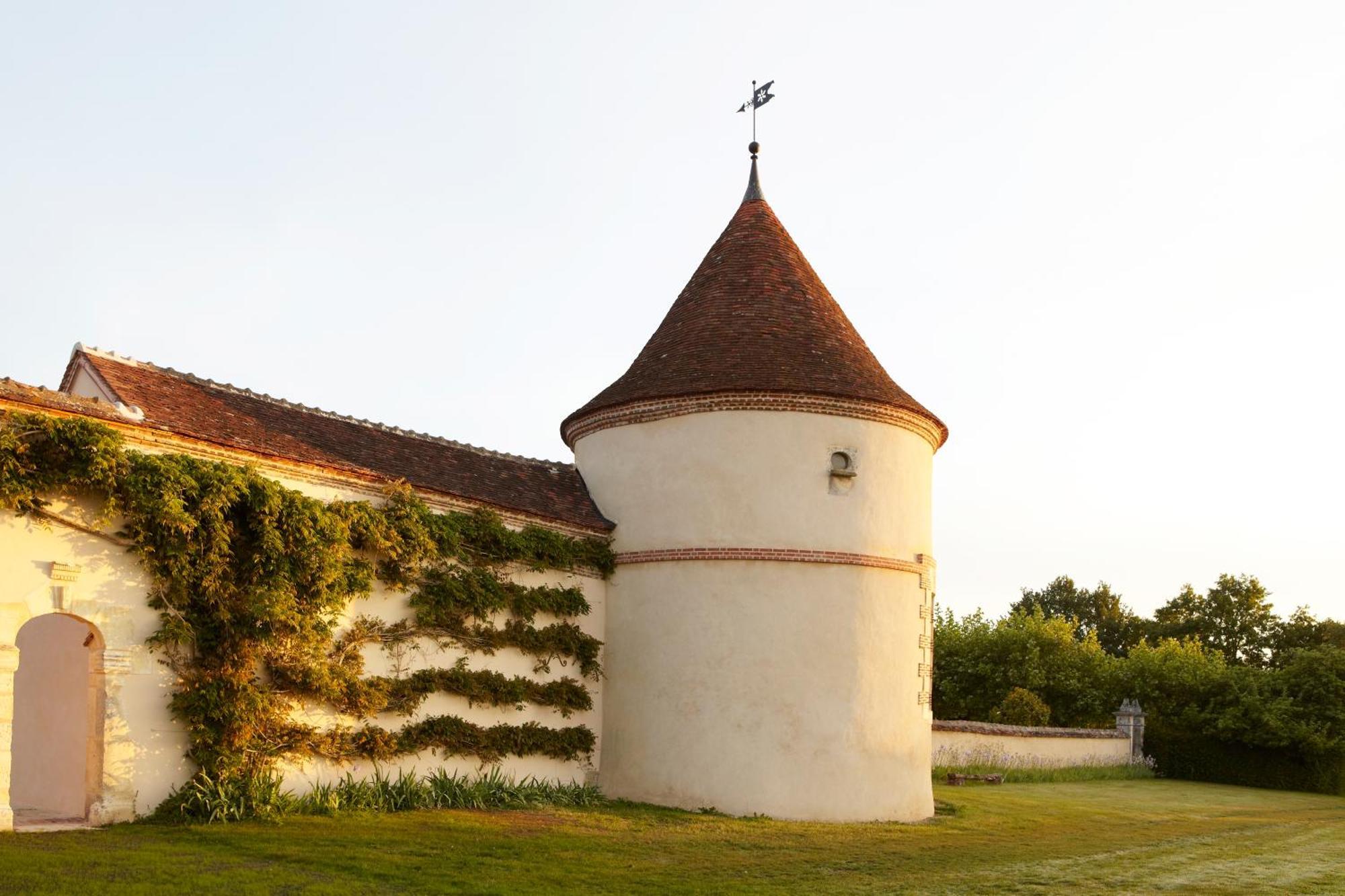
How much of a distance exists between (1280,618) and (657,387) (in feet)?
Answer: 180

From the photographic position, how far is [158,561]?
1333cm

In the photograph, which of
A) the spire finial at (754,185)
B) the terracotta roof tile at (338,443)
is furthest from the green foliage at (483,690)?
the spire finial at (754,185)

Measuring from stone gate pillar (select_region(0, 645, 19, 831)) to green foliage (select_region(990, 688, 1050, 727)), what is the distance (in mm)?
30545

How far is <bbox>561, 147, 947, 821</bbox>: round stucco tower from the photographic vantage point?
17.5m

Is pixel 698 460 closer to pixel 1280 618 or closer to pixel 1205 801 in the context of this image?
pixel 1205 801

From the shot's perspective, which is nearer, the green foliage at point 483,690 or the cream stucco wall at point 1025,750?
the green foliage at point 483,690

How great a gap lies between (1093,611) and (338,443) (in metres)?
70.2

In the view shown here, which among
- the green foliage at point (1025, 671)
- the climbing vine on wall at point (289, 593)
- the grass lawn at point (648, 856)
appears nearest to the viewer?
the grass lawn at point (648, 856)

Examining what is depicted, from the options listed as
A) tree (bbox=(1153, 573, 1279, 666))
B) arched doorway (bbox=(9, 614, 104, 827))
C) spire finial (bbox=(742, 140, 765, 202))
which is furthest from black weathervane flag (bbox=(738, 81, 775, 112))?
tree (bbox=(1153, 573, 1279, 666))

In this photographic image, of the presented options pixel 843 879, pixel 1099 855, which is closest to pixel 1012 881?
pixel 843 879

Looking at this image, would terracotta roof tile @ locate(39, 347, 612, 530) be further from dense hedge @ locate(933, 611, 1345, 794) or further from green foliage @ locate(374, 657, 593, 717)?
dense hedge @ locate(933, 611, 1345, 794)

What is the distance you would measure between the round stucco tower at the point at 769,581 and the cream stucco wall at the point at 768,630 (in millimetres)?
29

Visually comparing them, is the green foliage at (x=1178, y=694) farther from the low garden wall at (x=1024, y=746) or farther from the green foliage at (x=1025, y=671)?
the low garden wall at (x=1024, y=746)

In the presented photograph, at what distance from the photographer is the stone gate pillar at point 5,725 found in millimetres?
11930
